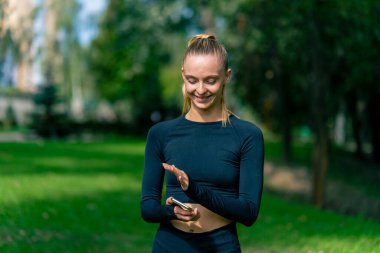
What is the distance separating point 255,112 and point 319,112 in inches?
770

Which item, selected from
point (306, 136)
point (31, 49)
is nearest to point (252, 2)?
point (31, 49)

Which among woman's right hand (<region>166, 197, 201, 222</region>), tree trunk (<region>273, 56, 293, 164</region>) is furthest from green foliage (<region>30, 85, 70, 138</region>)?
woman's right hand (<region>166, 197, 201, 222</region>)

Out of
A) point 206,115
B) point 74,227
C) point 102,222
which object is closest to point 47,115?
point 102,222

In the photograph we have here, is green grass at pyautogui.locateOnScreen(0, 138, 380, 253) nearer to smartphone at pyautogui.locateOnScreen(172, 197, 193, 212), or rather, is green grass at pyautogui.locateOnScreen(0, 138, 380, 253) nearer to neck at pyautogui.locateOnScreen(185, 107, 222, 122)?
neck at pyautogui.locateOnScreen(185, 107, 222, 122)

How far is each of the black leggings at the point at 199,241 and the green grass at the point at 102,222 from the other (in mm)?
5340

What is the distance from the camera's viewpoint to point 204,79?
283 cm

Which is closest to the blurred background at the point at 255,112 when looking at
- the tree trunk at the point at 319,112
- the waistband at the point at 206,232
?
the tree trunk at the point at 319,112

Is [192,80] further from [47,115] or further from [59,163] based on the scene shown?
[47,115]

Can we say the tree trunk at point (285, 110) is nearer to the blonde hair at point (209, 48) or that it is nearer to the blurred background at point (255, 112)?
the blurred background at point (255, 112)

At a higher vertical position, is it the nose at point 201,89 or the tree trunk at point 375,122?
the nose at point 201,89

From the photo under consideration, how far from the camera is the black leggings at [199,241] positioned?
284cm

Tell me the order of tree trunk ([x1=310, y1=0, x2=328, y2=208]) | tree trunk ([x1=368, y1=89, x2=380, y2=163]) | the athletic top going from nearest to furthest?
1. the athletic top
2. tree trunk ([x1=310, y1=0, x2=328, y2=208])
3. tree trunk ([x1=368, y1=89, x2=380, y2=163])

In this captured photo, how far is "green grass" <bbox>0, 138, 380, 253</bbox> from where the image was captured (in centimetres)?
931

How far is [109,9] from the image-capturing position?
70.8 meters
